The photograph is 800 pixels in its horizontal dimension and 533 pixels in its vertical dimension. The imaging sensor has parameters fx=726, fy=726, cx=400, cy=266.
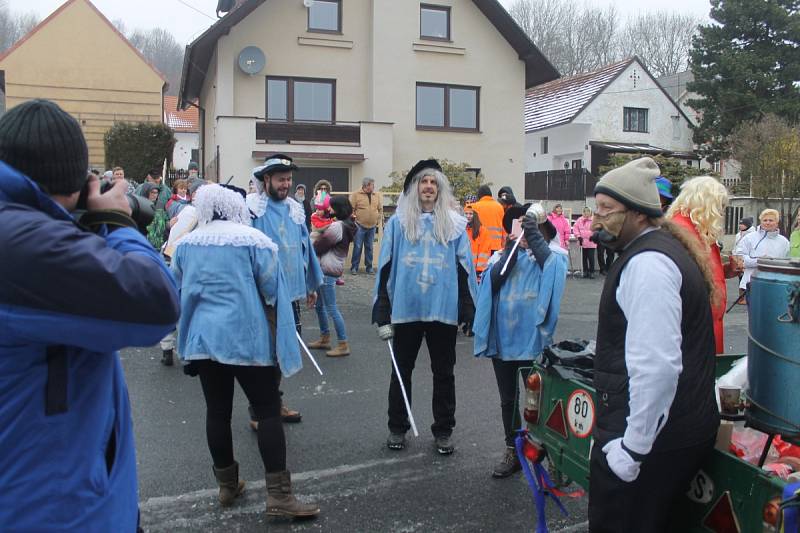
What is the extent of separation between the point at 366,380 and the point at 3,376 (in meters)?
5.60

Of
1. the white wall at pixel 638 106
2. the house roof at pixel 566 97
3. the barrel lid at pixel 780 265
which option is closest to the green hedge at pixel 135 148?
the house roof at pixel 566 97

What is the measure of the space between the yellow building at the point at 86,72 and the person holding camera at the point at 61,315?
3403cm

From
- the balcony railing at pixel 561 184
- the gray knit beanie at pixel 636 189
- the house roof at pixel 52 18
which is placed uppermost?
the house roof at pixel 52 18

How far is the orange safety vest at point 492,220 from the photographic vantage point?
11.1 metres

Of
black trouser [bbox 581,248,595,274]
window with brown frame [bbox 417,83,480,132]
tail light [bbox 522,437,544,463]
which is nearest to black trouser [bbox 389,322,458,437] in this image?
tail light [bbox 522,437,544,463]

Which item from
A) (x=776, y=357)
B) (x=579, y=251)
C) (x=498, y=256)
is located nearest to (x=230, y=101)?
(x=579, y=251)

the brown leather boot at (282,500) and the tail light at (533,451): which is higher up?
the tail light at (533,451)

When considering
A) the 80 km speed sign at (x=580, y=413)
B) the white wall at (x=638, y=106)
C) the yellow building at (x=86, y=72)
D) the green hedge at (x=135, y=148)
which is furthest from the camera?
the white wall at (x=638, y=106)

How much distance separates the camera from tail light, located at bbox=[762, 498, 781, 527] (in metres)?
2.35

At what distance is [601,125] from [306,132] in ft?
61.7

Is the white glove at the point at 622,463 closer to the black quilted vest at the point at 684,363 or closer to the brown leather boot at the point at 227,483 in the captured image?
the black quilted vest at the point at 684,363

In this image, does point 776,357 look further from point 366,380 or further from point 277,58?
point 277,58

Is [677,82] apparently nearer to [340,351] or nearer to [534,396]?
[340,351]

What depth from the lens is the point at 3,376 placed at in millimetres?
1700
